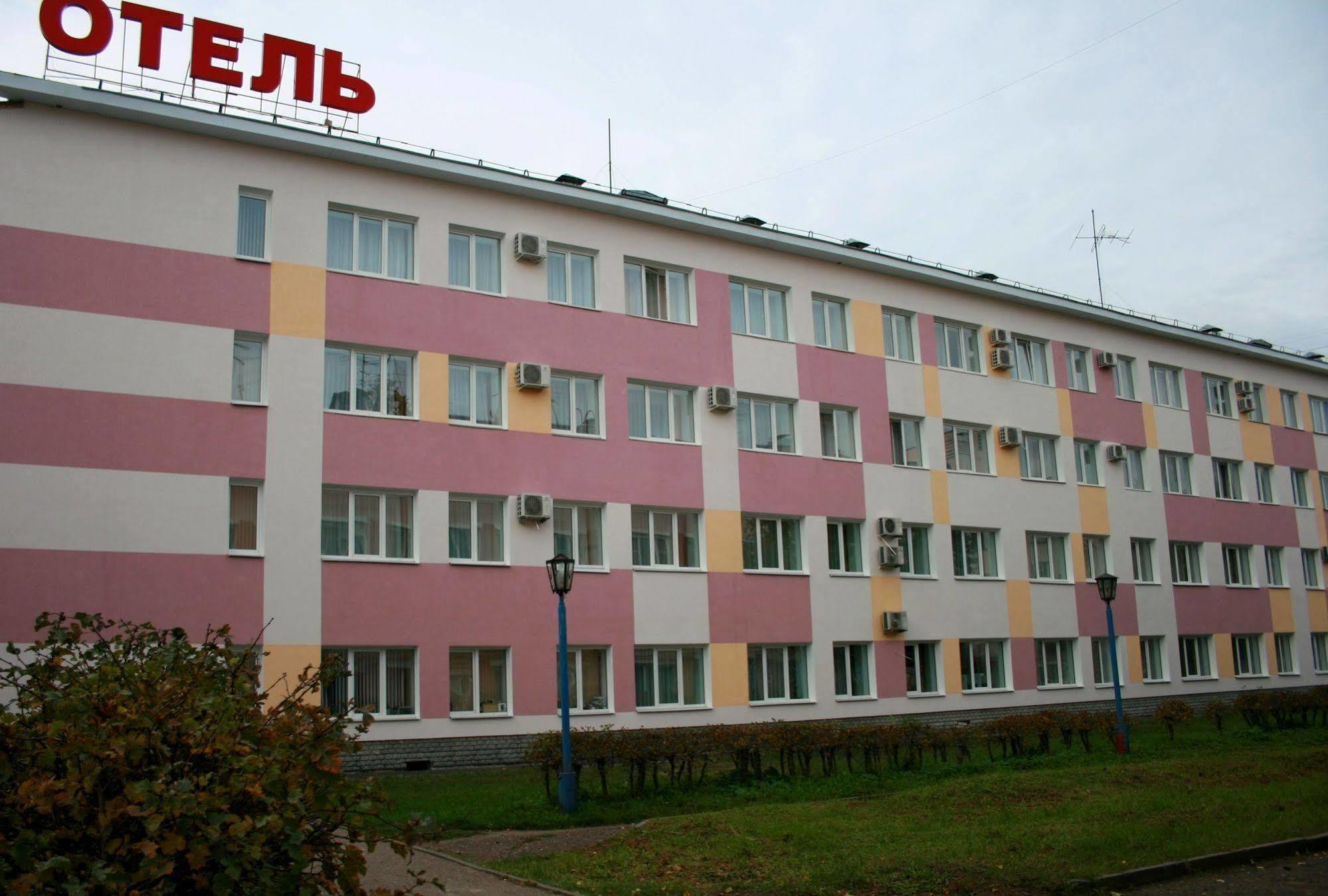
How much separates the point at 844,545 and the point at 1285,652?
20.3 m

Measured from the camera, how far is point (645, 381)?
25891 mm

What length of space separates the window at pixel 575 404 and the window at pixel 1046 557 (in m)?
14.0

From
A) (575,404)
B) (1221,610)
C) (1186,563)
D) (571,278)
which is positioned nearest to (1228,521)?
(1186,563)

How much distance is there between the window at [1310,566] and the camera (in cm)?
4044

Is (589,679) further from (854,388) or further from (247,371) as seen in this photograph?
(854,388)

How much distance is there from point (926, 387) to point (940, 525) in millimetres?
3715

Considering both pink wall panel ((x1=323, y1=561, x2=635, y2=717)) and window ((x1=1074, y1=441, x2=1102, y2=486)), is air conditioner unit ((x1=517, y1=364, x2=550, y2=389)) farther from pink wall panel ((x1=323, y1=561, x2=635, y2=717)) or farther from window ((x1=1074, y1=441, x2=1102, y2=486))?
window ((x1=1074, y1=441, x2=1102, y2=486))

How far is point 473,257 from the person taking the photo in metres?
24.3

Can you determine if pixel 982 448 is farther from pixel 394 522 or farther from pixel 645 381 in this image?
pixel 394 522

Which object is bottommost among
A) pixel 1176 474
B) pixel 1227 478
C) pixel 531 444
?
pixel 531 444

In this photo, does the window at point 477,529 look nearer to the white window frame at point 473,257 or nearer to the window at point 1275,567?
the white window frame at point 473,257

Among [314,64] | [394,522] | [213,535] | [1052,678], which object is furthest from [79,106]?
[1052,678]

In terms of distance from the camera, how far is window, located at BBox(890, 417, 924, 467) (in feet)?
97.9

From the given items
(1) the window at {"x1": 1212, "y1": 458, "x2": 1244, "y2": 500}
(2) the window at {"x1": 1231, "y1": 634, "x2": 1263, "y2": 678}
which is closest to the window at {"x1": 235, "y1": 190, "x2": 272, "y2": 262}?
(1) the window at {"x1": 1212, "y1": 458, "x2": 1244, "y2": 500}
